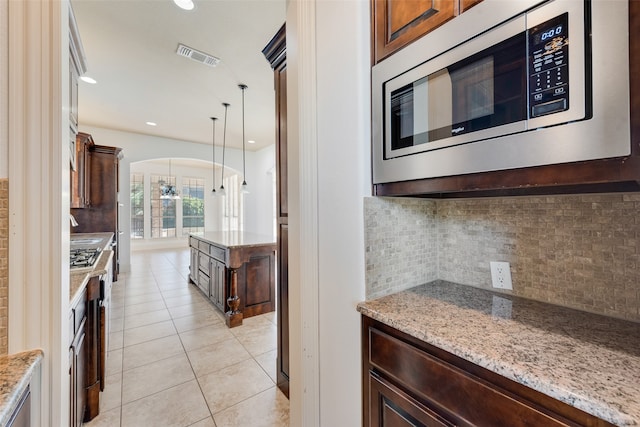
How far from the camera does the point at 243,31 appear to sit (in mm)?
2504

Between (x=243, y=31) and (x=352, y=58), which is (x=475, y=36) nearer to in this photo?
(x=352, y=58)

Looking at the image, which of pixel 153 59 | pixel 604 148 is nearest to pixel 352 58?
pixel 604 148

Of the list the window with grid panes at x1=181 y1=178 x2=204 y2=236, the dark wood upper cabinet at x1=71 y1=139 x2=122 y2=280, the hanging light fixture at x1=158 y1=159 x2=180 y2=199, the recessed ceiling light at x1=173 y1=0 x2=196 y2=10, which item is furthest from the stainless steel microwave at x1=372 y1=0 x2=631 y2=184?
the window with grid panes at x1=181 y1=178 x2=204 y2=236

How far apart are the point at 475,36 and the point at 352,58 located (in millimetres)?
468

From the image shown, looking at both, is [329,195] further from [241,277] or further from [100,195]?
[100,195]

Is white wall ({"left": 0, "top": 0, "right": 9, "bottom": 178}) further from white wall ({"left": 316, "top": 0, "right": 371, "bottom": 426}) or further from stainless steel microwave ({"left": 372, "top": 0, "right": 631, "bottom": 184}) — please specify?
stainless steel microwave ({"left": 372, "top": 0, "right": 631, "bottom": 184})

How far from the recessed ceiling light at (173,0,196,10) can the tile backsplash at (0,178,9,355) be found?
2020mm

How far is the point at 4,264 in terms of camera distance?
76 centimetres

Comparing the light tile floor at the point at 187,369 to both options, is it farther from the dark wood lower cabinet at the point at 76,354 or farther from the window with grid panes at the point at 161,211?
the window with grid panes at the point at 161,211

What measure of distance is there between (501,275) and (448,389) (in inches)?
24.3

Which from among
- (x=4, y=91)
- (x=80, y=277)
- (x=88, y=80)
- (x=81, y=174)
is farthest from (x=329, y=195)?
(x=81, y=174)

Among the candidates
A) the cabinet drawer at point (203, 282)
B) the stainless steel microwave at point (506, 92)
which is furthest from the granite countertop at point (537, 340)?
the cabinet drawer at point (203, 282)

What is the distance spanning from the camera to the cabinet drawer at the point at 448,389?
67cm

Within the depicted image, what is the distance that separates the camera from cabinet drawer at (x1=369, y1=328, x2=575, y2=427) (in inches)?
26.5
